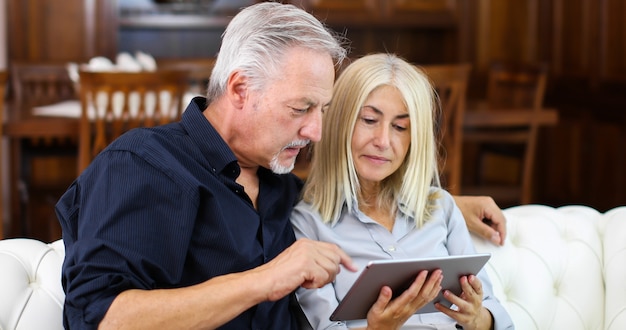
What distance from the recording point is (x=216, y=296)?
54.6 inches

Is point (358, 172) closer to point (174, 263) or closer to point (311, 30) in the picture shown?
point (311, 30)

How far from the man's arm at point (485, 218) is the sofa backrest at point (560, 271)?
0.04 metres

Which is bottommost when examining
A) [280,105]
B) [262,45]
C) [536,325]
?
[536,325]

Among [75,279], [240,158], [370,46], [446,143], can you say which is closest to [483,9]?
[370,46]

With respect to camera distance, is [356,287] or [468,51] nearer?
[356,287]

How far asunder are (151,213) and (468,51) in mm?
4354

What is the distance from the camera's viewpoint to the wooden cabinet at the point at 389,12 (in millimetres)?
Result: 5344

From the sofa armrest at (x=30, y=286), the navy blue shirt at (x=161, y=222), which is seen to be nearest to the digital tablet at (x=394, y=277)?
the navy blue shirt at (x=161, y=222)

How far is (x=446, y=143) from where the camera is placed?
368cm

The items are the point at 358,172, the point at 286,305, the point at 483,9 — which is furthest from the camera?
the point at 483,9

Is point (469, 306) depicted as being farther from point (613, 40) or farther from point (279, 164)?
point (613, 40)

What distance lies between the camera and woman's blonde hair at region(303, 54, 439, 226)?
1.82 meters

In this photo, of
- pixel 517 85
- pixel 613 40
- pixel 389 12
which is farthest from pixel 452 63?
pixel 517 85

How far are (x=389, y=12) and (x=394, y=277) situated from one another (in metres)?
4.12
